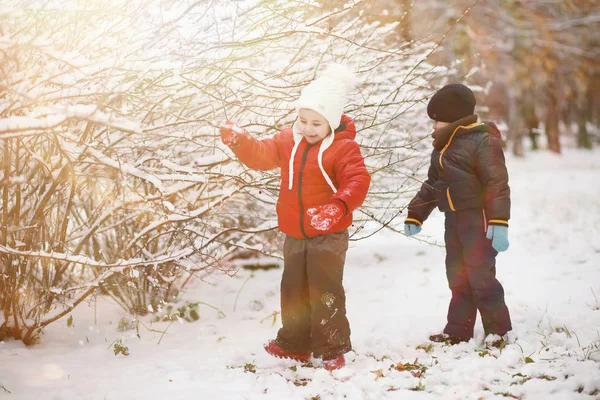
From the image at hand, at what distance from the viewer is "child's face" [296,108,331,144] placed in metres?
3.15

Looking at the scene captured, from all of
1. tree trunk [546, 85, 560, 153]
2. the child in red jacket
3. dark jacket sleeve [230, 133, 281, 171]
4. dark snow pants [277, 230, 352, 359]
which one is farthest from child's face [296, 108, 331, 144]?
tree trunk [546, 85, 560, 153]

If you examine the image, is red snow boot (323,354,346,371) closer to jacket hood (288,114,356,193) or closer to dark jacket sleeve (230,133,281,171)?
jacket hood (288,114,356,193)

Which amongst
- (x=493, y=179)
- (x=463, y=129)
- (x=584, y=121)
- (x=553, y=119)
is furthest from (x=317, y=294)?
(x=584, y=121)

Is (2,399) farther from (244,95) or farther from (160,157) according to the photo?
(244,95)

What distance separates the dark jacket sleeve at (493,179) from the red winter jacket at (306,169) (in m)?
0.79

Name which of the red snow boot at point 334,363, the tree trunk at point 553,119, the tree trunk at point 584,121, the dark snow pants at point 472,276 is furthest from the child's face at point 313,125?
the tree trunk at point 584,121

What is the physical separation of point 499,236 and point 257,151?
1502mm

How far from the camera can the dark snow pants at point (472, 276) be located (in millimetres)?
3449

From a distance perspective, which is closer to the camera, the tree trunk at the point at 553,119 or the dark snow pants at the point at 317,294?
the dark snow pants at the point at 317,294

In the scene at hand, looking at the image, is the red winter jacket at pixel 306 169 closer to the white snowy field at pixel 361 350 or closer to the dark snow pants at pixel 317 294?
the dark snow pants at pixel 317 294

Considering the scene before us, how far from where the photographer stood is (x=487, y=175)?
3.36m

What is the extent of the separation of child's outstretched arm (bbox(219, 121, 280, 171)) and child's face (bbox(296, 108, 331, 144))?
22 cm

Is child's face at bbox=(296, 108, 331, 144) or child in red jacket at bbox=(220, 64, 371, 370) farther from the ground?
child's face at bbox=(296, 108, 331, 144)

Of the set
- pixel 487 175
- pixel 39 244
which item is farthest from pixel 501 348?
pixel 39 244
